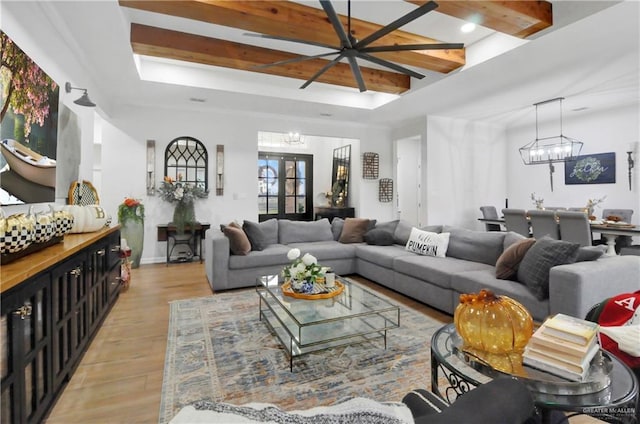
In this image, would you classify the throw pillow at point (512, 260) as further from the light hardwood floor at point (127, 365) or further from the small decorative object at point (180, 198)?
the small decorative object at point (180, 198)

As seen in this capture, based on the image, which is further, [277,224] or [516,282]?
[277,224]

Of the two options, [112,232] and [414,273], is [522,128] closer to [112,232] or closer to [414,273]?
[414,273]

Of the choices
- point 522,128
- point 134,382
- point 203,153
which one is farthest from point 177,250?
point 522,128

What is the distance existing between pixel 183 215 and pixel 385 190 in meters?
4.30

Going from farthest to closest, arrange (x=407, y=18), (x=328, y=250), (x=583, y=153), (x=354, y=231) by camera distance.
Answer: (x=583, y=153) → (x=354, y=231) → (x=328, y=250) → (x=407, y=18)

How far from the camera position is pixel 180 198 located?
5371 mm

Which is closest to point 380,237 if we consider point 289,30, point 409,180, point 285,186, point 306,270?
point 306,270

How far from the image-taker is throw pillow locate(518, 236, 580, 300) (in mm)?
2434

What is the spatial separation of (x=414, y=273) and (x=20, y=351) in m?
3.07

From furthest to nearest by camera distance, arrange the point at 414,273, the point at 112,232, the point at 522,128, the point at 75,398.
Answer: the point at 522,128 < the point at 414,273 < the point at 112,232 < the point at 75,398

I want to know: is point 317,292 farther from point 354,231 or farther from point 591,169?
point 591,169

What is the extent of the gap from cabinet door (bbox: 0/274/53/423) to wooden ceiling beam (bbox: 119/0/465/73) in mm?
2321

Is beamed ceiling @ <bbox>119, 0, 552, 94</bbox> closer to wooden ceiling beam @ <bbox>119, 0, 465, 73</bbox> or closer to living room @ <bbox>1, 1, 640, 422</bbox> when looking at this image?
wooden ceiling beam @ <bbox>119, 0, 465, 73</bbox>

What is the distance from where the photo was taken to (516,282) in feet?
8.98
